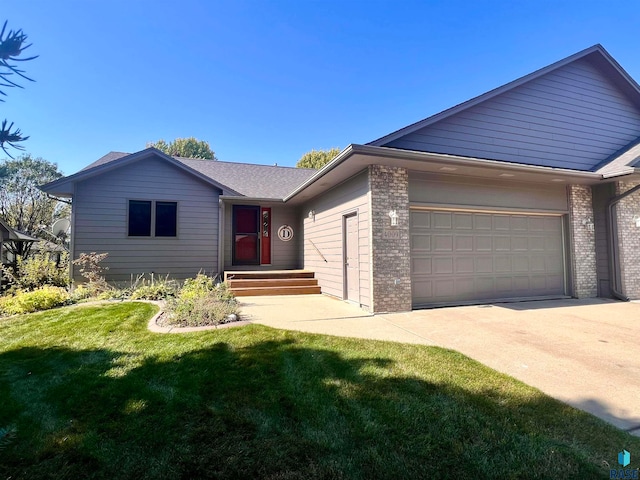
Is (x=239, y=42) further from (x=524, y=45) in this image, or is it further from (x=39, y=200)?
(x=39, y=200)

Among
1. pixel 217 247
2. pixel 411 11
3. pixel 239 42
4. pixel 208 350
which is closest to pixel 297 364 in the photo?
pixel 208 350

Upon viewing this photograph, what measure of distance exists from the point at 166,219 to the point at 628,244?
12.7 metres

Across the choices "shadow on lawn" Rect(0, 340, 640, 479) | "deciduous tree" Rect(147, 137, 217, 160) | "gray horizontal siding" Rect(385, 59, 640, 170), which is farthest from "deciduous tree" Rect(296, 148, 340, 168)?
"shadow on lawn" Rect(0, 340, 640, 479)

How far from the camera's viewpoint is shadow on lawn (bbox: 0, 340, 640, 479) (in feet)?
6.23

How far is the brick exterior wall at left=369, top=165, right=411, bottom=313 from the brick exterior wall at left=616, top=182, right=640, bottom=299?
19.4ft

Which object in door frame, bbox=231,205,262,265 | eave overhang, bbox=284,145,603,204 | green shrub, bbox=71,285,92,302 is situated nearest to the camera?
eave overhang, bbox=284,145,603,204

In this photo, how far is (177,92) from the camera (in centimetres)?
1093

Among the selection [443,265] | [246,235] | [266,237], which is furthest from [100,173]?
[443,265]

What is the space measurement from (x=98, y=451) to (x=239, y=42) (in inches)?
390

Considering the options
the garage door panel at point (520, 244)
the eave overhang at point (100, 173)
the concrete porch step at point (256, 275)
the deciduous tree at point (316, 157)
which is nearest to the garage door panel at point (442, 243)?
the garage door panel at point (520, 244)

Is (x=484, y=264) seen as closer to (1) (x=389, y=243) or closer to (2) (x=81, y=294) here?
(1) (x=389, y=243)

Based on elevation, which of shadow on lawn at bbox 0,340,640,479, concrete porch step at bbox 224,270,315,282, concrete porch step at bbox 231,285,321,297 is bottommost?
shadow on lawn at bbox 0,340,640,479

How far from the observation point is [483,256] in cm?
741

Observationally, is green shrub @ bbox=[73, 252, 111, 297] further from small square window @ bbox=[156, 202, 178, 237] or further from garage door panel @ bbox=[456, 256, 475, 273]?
garage door panel @ bbox=[456, 256, 475, 273]
